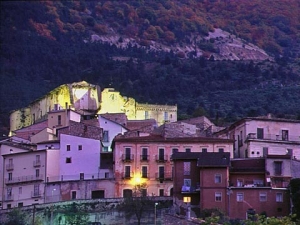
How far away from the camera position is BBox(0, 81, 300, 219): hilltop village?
59406 millimetres

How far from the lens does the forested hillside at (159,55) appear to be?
357 ft

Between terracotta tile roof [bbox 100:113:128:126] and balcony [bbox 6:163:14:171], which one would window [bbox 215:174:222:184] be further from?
terracotta tile roof [bbox 100:113:128:126]

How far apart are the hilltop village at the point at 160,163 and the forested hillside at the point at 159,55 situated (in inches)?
→ 644

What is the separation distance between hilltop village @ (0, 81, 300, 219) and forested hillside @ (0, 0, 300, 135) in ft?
53.6

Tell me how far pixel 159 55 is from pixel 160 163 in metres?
77.8

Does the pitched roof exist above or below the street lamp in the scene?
above

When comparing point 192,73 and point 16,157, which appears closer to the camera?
point 16,157

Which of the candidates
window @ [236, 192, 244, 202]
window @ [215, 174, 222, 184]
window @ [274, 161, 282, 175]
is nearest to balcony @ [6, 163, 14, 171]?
window @ [215, 174, 222, 184]

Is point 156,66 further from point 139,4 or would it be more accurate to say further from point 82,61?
point 139,4

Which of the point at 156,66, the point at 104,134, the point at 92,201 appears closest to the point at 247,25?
the point at 156,66

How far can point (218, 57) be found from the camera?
151500 mm

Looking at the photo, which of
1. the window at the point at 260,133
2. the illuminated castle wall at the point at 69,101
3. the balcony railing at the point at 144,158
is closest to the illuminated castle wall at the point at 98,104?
the illuminated castle wall at the point at 69,101

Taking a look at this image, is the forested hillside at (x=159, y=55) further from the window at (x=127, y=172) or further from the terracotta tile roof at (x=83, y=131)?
the window at (x=127, y=172)

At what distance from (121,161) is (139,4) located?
111 m
